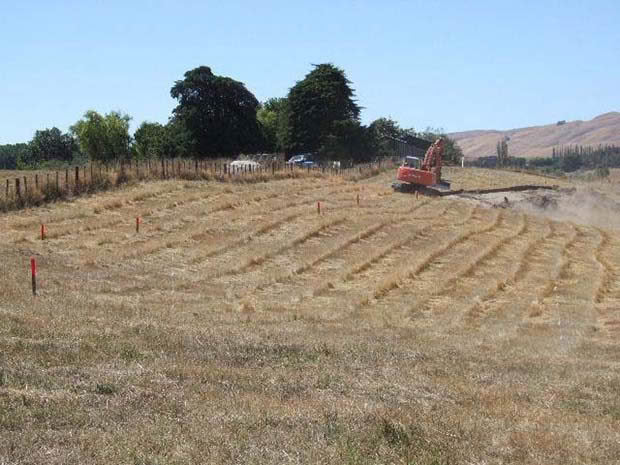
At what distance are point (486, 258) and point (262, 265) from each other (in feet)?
31.2

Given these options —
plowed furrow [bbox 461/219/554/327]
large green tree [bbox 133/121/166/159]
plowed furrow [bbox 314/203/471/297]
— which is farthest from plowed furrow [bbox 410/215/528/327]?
large green tree [bbox 133/121/166/159]

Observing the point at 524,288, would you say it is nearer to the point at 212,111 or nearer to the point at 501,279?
the point at 501,279

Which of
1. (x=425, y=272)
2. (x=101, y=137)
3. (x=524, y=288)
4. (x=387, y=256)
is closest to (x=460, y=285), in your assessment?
(x=524, y=288)

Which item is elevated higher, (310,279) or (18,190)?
(18,190)

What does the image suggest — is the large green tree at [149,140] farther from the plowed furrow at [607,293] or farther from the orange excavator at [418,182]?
the plowed furrow at [607,293]

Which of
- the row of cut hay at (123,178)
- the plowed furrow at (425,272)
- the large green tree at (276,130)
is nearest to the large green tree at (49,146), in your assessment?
the large green tree at (276,130)

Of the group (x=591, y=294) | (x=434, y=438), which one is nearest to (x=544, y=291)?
(x=591, y=294)

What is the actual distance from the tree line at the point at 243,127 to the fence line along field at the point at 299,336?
3907cm

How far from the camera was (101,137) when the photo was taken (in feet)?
354

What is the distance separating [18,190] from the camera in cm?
3988

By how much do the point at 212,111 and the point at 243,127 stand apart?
3391 millimetres

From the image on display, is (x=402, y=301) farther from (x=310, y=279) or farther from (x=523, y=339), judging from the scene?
(x=523, y=339)

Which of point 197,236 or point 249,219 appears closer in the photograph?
point 197,236

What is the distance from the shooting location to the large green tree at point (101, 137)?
348 feet
